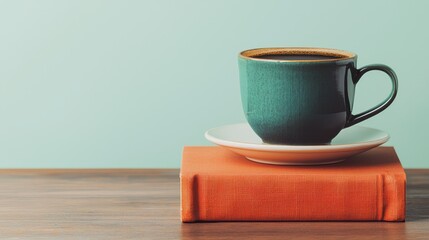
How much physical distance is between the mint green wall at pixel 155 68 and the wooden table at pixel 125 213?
25 cm

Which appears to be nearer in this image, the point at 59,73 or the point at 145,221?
the point at 145,221

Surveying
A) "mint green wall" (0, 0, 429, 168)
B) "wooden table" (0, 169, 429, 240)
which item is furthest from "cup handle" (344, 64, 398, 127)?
"mint green wall" (0, 0, 429, 168)

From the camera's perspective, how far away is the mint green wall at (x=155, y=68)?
1365mm

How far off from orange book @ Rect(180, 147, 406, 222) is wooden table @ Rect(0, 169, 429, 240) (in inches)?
0.4

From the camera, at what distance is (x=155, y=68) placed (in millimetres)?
1395

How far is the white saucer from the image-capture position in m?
0.90

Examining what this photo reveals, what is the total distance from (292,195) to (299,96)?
0.33ft

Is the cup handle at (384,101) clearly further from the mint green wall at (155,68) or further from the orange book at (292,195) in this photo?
the mint green wall at (155,68)

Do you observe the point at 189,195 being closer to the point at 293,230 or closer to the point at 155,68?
the point at 293,230

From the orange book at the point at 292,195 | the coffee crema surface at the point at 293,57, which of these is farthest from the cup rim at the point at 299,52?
the orange book at the point at 292,195

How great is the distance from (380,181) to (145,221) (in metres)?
0.25

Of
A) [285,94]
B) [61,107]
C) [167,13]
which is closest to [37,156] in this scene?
[61,107]

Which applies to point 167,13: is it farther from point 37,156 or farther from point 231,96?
point 37,156

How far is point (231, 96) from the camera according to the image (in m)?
1.40
